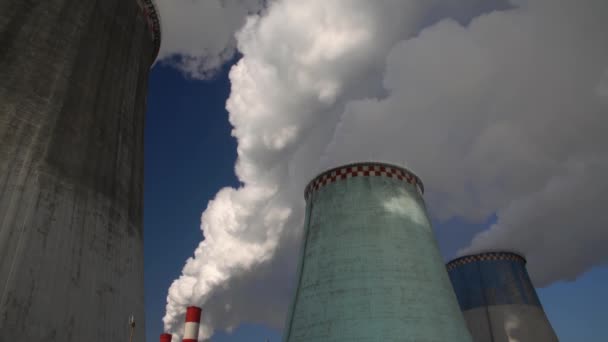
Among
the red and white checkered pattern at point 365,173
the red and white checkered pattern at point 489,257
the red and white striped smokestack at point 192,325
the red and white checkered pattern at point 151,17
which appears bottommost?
the red and white striped smokestack at point 192,325

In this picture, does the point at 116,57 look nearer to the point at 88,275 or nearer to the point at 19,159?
the point at 19,159

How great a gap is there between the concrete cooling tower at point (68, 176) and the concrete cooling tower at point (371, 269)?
3.87 metres

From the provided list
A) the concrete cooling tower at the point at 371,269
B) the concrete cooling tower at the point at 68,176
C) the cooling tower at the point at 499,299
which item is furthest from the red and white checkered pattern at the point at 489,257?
the concrete cooling tower at the point at 68,176

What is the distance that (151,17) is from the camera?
33.8ft

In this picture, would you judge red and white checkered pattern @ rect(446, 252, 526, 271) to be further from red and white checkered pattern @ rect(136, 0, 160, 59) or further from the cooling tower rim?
red and white checkered pattern @ rect(136, 0, 160, 59)

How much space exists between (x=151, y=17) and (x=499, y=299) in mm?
16545

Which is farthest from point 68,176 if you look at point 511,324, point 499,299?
point 499,299

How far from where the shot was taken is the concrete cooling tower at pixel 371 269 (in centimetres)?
855

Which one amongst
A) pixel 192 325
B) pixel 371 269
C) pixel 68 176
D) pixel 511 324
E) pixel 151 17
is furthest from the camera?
pixel 511 324

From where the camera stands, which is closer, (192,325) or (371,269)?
(371,269)

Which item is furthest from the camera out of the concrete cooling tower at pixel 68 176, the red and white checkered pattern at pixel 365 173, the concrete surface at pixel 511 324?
the concrete surface at pixel 511 324

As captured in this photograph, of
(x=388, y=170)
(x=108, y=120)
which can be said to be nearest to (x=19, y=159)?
(x=108, y=120)

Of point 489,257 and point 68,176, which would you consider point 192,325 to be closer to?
point 68,176

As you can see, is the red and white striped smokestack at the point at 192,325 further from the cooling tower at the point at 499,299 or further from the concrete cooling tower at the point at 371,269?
the cooling tower at the point at 499,299
